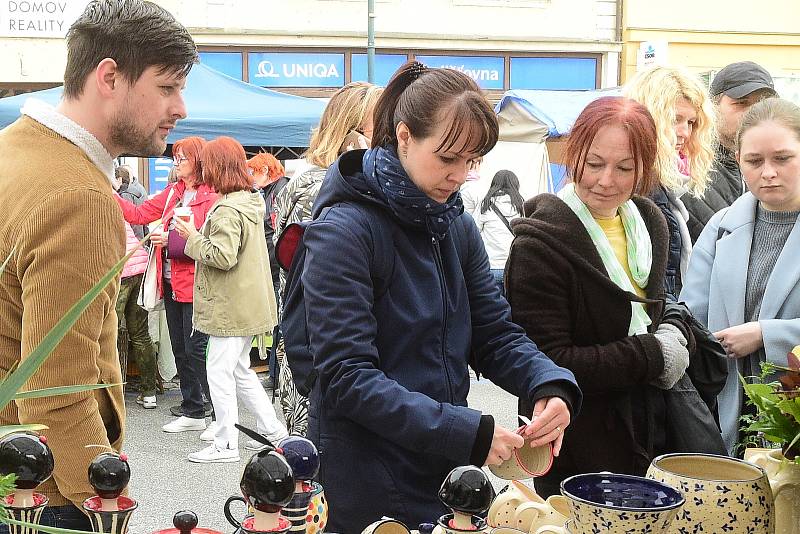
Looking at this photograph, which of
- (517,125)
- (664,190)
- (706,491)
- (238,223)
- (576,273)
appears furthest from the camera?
(517,125)

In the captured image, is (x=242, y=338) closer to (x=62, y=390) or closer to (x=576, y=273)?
(x=576, y=273)

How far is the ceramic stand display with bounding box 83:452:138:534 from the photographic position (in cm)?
110

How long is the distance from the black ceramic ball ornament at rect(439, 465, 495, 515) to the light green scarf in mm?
1097

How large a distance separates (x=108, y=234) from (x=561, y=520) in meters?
0.90

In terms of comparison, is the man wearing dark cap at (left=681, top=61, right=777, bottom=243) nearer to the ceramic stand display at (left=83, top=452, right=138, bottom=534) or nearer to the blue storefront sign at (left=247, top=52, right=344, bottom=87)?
the ceramic stand display at (left=83, top=452, right=138, bottom=534)

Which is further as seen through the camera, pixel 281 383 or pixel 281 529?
pixel 281 383

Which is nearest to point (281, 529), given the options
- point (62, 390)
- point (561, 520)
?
point (62, 390)

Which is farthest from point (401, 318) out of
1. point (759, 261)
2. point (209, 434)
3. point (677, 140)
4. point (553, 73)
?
point (553, 73)

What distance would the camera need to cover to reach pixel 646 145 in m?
2.17

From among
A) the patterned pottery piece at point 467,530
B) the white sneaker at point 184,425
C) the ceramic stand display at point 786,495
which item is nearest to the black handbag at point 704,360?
the ceramic stand display at point 786,495

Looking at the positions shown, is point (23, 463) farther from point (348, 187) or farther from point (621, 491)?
point (348, 187)

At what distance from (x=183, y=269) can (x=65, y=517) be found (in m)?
3.90

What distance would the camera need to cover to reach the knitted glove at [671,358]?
2.12m

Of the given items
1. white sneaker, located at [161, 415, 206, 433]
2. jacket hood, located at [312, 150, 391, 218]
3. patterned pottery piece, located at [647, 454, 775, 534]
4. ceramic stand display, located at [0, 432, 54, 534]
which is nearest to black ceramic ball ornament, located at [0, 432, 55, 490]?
ceramic stand display, located at [0, 432, 54, 534]
